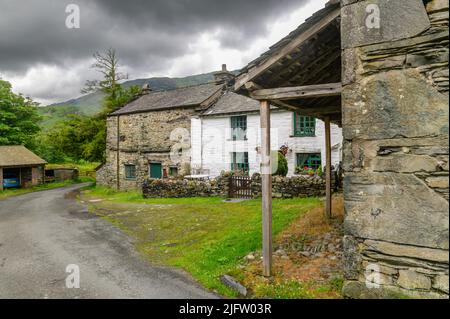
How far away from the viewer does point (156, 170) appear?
82.6 feet

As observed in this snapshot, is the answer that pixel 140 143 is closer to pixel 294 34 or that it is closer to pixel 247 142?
pixel 247 142

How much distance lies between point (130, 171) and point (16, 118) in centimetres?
1672

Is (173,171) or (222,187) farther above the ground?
(173,171)

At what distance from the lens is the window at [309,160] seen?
726 inches

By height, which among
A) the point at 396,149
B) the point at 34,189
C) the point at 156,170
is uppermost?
the point at 396,149

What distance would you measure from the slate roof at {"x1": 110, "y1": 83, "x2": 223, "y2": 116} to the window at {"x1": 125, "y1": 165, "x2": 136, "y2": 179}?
15.6 ft

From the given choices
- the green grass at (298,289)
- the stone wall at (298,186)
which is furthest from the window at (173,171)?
the green grass at (298,289)

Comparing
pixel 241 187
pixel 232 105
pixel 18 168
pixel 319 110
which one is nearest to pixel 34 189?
pixel 18 168

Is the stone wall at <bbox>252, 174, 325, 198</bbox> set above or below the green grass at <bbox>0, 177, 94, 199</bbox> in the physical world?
above

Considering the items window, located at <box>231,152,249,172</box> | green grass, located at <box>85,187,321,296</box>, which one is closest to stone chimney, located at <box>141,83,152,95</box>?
window, located at <box>231,152,249,172</box>

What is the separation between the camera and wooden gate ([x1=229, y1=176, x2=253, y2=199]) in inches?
644

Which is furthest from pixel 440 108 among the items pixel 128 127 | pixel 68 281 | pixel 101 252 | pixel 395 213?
pixel 128 127

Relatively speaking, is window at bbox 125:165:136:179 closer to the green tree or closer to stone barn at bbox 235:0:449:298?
the green tree

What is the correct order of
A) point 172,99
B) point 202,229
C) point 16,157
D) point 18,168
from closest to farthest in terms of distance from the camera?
point 202,229 → point 172,99 → point 16,157 → point 18,168
